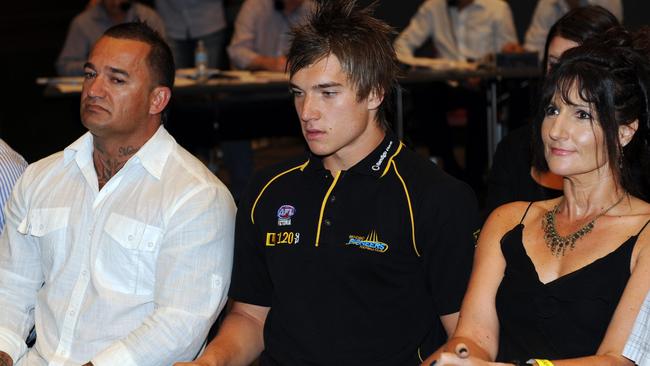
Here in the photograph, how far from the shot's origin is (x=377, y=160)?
8.82 feet

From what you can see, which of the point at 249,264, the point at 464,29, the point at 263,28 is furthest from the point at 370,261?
the point at 464,29

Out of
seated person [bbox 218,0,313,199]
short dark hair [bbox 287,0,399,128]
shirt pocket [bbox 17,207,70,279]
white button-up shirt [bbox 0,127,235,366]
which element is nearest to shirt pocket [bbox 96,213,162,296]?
white button-up shirt [bbox 0,127,235,366]

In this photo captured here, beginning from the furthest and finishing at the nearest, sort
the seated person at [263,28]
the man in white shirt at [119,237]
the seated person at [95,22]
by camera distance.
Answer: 1. the seated person at [263,28]
2. the seated person at [95,22]
3. the man in white shirt at [119,237]

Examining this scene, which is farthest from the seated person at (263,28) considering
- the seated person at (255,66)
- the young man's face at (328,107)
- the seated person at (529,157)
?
the young man's face at (328,107)

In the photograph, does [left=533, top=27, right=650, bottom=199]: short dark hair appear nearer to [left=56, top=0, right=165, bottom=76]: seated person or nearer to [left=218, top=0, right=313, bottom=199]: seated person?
[left=218, top=0, right=313, bottom=199]: seated person

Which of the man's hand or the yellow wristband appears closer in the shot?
the yellow wristband

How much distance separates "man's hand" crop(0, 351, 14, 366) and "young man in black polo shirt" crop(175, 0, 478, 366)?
0.59 meters

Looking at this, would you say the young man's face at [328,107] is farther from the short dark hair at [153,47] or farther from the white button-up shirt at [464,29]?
the white button-up shirt at [464,29]

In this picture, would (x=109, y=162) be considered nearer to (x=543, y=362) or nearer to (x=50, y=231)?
(x=50, y=231)

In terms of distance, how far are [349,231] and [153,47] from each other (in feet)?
2.93

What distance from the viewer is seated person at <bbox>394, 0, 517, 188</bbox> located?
713cm

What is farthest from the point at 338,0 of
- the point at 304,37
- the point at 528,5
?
the point at 528,5

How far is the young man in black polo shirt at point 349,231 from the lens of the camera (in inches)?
Answer: 102

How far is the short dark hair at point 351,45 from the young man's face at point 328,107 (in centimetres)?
2
